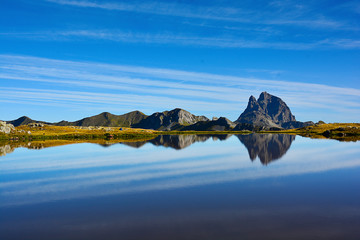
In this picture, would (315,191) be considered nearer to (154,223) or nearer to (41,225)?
(154,223)

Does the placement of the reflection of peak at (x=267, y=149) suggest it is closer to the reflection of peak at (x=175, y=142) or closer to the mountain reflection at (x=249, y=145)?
the mountain reflection at (x=249, y=145)

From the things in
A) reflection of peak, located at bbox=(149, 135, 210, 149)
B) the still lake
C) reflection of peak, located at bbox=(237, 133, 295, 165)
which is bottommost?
the still lake

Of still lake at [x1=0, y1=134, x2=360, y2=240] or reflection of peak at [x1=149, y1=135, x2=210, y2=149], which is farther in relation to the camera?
reflection of peak at [x1=149, y1=135, x2=210, y2=149]

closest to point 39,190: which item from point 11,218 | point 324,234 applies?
point 11,218

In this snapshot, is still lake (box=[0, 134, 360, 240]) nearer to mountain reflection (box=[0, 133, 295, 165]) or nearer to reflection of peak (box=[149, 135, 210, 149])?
mountain reflection (box=[0, 133, 295, 165])

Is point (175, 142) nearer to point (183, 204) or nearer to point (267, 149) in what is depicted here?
point (267, 149)

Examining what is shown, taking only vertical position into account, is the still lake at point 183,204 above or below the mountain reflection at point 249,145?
below

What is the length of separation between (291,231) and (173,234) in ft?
25.2

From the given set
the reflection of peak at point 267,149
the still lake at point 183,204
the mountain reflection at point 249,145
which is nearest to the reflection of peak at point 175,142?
the mountain reflection at point 249,145

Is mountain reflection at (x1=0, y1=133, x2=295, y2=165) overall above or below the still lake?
above

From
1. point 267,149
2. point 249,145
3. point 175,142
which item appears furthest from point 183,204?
point 175,142

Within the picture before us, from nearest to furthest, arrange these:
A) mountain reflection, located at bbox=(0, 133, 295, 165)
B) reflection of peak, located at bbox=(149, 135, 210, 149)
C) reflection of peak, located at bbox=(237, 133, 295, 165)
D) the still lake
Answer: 1. the still lake
2. reflection of peak, located at bbox=(237, 133, 295, 165)
3. mountain reflection, located at bbox=(0, 133, 295, 165)
4. reflection of peak, located at bbox=(149, 135, 210, 149)

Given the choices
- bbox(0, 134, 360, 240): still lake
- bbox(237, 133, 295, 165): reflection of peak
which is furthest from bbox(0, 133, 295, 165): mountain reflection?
bbox(0, 134, 360, 240): still lake

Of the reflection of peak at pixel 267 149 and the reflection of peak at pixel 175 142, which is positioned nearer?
the reflection of peak at pixel 267 149
